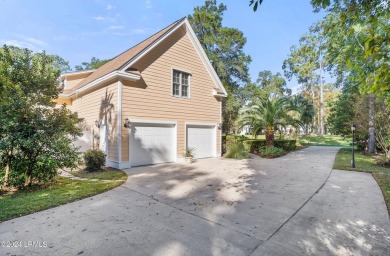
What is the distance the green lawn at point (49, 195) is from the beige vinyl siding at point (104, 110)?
2849 millimetres

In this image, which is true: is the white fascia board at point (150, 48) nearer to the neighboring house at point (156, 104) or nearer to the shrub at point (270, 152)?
the neighboring house at point (156, 104)

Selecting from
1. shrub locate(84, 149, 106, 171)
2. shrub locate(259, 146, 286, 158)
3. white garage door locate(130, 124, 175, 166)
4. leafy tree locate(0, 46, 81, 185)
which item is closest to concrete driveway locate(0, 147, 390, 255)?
leafy tree locate(0, 46, 81, 185)

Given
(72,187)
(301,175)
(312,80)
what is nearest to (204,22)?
(301,175)

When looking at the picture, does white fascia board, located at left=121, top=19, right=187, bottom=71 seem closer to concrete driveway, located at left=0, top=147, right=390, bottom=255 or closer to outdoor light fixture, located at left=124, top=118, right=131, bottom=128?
outdoor light fixture, located at left=124, top=118, right=131, bottom=128

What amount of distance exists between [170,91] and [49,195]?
741cm

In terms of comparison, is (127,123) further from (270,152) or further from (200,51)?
(270,152)

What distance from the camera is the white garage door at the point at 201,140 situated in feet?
41.0

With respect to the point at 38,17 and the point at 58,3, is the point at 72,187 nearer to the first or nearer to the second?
the point at 58,3

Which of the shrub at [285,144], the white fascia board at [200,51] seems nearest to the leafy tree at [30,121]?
the white fascia board at [200,51]

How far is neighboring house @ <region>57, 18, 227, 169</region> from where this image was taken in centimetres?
974

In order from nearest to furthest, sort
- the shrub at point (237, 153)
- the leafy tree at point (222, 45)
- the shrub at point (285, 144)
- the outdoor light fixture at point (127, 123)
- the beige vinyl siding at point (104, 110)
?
the outdoor light fixture at point (127, 123)
the beige vinyl siding at point (104, 110)
the shrub at point (237, 153)
the shrub at point (285, 144)
the leafy tree at point (222, 45)

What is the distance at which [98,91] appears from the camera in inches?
446

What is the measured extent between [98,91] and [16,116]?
19.1 ft

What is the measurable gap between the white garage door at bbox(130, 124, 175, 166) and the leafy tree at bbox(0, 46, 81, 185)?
11.9 ft
